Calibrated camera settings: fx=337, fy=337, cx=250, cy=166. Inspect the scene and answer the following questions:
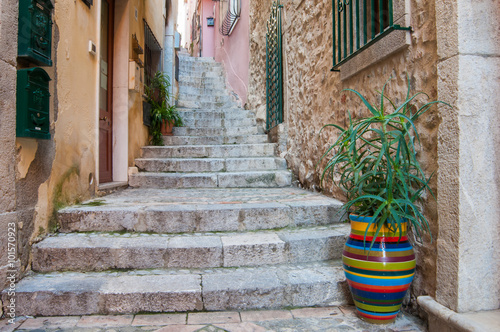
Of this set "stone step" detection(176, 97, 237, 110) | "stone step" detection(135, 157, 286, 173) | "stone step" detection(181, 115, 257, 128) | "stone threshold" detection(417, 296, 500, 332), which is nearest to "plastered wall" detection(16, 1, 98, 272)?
"stone step" detection(135, 157, 286, 173)

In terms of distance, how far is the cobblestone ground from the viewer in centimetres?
179

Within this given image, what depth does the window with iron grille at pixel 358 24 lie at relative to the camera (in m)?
2.40

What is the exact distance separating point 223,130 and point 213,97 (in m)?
2.42

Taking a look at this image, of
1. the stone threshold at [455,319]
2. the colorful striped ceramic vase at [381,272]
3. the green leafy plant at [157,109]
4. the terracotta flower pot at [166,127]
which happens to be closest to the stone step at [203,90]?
the green leafy plant at [157,109]

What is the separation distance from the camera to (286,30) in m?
4.66

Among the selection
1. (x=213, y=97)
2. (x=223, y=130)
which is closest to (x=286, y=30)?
(x=223, y=130)

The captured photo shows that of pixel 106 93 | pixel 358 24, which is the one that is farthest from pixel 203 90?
pixel 358 24

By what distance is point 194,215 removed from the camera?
8.66 ft

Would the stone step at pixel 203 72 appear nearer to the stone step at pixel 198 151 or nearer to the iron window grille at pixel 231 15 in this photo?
the iron window grille at pixel 231 15

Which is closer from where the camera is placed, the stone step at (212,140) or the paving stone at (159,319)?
the paving stone at (159,319)

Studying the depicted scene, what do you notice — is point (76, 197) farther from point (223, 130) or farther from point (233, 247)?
point (223, 130)

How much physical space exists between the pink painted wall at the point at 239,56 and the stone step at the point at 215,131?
1.74 meters

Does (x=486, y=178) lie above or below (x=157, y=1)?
below

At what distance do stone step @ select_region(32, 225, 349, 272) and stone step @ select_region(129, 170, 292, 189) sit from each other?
1.70 meters
